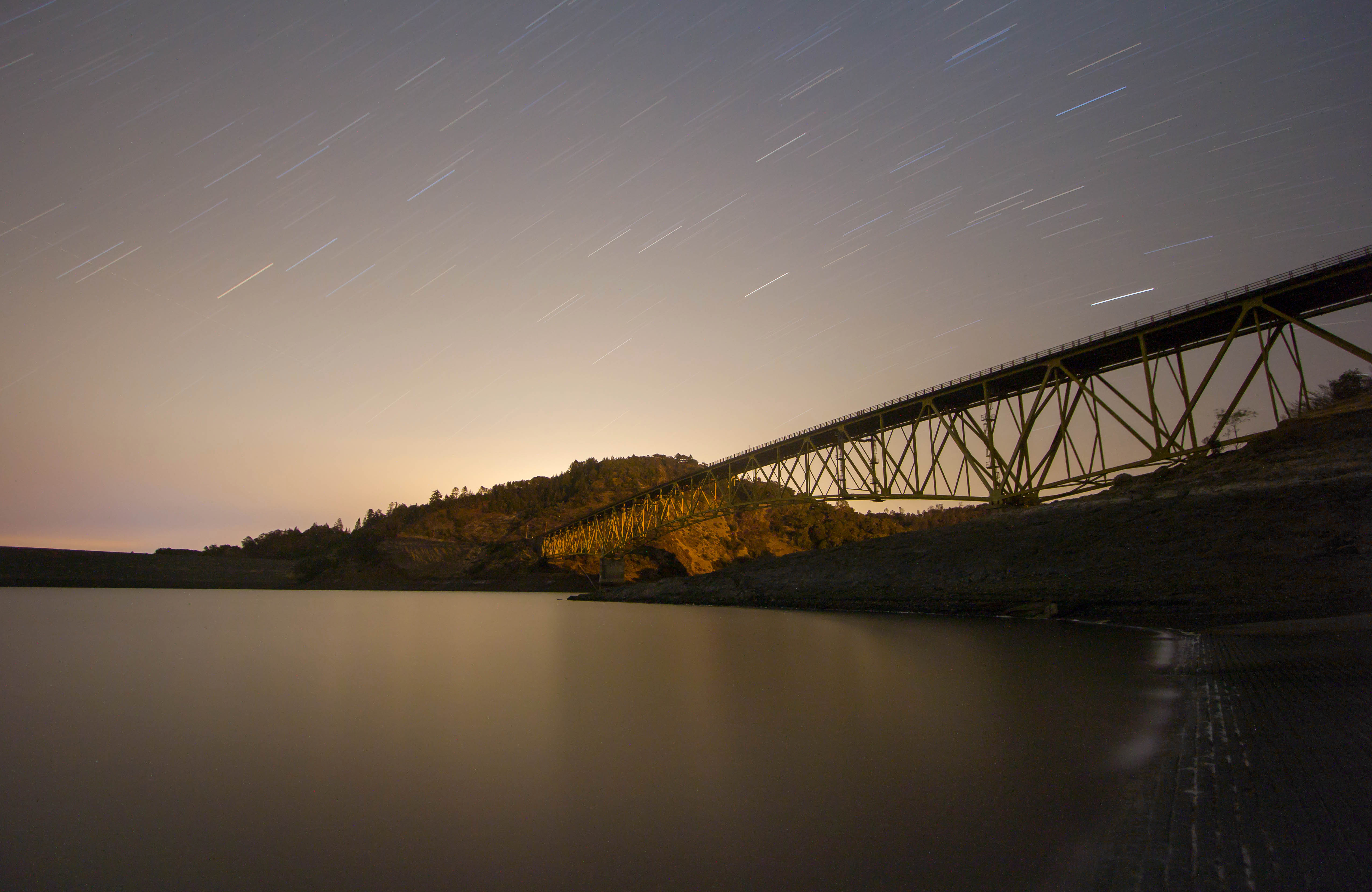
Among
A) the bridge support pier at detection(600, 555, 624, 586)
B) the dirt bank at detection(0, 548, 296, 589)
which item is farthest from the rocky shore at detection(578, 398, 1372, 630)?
the dirt bank at detection(0, 548, 296, 589)

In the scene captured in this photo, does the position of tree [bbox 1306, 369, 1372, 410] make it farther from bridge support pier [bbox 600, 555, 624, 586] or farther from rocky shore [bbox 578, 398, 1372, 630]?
bridge support pier [bbox 600, 555, 624, 586]

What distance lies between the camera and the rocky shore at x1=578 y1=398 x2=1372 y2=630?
1884 centimetres

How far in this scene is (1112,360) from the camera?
33.6 m

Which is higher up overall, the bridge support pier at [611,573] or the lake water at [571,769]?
the lake water at [571,769]

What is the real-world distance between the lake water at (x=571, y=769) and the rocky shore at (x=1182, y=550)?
730cm

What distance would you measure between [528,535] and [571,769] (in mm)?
115436

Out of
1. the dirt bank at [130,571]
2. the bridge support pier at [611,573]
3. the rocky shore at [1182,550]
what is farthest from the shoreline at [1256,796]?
the dirt bank at [130,571]

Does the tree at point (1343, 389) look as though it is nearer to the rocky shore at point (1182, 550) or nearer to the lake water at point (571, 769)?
the rocky shore at point (1182, 550)

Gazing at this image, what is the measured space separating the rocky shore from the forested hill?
13.6 m

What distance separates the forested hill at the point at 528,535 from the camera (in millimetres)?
86438

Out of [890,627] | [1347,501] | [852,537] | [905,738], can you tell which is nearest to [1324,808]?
[905,738]

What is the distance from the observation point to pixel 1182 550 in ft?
74.5

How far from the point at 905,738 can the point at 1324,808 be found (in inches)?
147

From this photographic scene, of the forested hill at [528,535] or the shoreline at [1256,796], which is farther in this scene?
the forested hill at [528,535]
